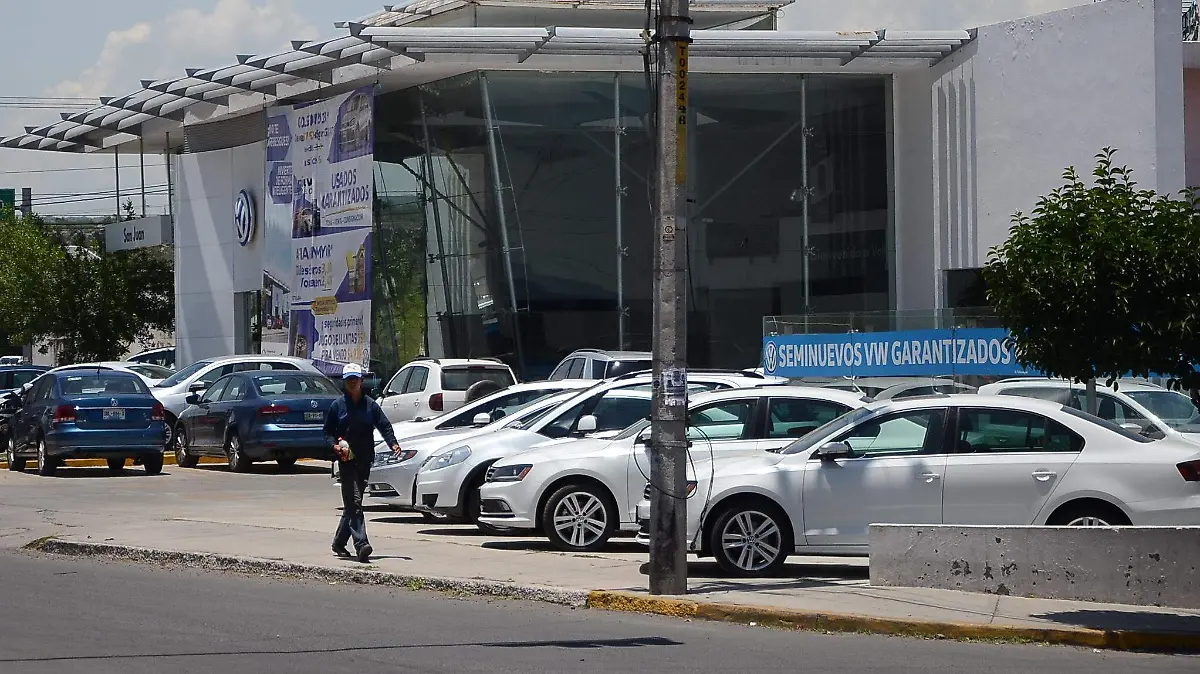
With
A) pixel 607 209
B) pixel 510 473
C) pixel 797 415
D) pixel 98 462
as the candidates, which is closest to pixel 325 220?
pixel 607 209

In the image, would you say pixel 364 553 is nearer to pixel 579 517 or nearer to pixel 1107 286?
pixel 579 517

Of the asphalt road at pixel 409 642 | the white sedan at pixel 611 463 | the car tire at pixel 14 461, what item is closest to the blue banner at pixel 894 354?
the white sedan at pixel 611 463

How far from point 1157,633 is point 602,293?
24.3m

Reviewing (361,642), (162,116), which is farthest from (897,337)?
(162,116)

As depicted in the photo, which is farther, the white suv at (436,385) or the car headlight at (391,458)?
the white suv at (436,385)

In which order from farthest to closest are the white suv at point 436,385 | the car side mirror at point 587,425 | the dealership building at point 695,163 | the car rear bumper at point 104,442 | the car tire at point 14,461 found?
the dealership building at point 695,163 < the car tire at point 14,461 < the white suv at point 436,385 < the car rear bumper at point 104,442 < the car side mirror at point 587,425

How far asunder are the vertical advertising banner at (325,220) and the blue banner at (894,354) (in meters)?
14.0

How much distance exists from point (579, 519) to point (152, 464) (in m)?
12.2

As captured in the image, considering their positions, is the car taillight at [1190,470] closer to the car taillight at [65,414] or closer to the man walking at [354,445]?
the man walking at [354,445]

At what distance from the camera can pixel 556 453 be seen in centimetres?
1457

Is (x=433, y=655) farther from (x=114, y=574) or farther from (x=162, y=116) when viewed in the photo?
(x=162, y=116)

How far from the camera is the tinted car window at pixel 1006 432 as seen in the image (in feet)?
40.4

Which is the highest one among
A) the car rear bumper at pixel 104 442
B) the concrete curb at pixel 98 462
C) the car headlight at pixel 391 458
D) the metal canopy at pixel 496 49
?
the metal canopy at pixel 496 49

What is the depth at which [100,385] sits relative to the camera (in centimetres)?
2412
